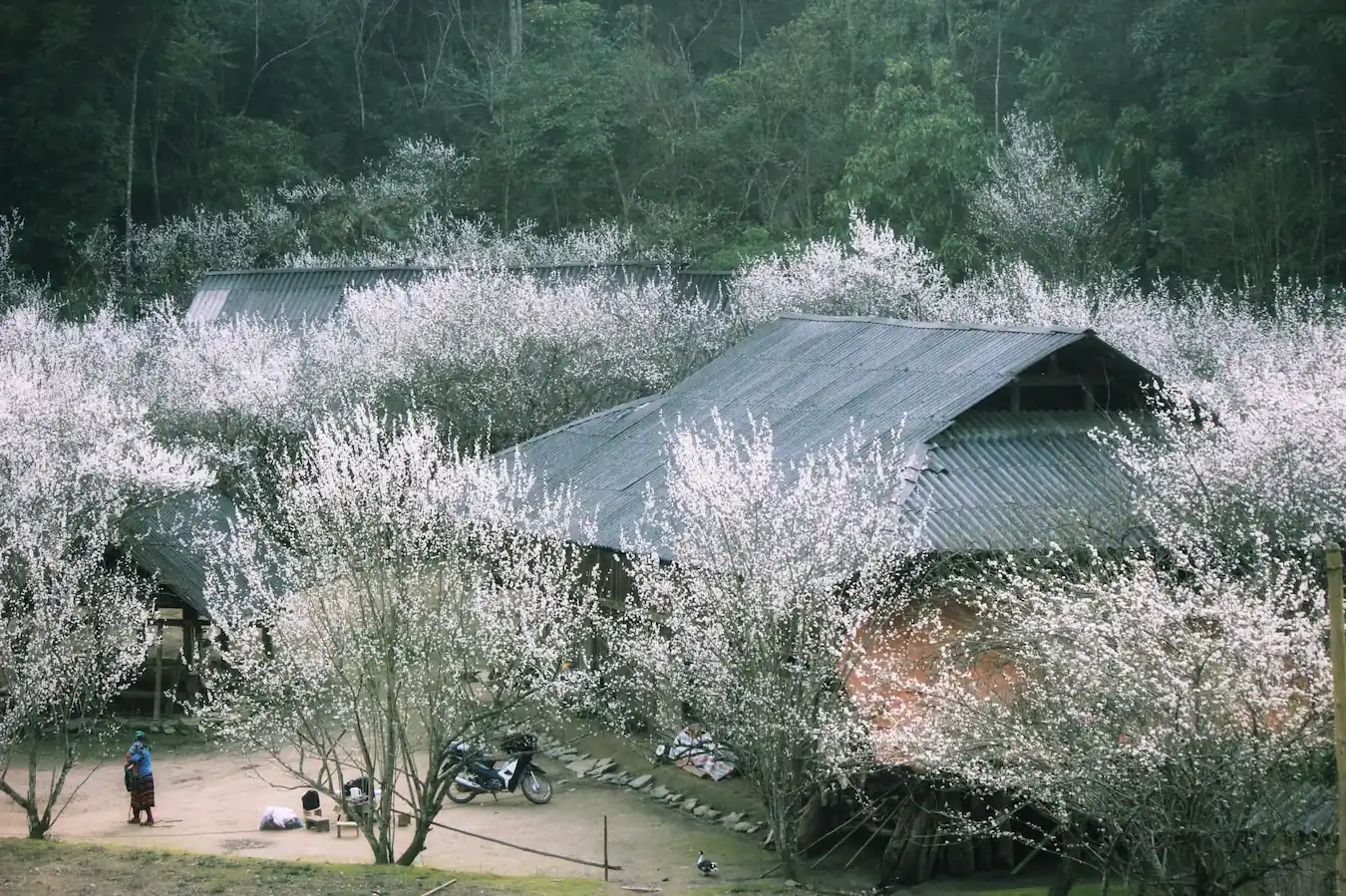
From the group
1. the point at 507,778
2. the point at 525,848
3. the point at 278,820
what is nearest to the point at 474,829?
the point at 507,778

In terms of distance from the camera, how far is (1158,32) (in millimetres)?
54094

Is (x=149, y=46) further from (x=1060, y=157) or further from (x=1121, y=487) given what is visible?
(x=1121, y=487)

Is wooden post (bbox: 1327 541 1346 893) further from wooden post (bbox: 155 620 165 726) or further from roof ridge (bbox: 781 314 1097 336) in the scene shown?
wooden post (bbox: 155 620 165 726)

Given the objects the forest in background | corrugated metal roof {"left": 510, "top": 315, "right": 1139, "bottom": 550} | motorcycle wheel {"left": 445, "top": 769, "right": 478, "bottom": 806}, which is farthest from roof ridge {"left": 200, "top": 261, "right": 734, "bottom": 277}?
motorcycle wheel {"left": 445, "top": 769, "right": 478, "bottom": 806}

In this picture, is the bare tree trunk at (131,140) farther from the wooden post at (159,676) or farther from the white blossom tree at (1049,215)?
the wooden post at (159,676)

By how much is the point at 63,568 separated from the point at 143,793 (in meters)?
3.31

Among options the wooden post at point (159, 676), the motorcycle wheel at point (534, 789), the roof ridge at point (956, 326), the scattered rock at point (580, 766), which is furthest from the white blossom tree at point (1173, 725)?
the wooden post at point (159, 676)

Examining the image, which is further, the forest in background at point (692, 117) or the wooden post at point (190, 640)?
the forest in background at point (692, 117)

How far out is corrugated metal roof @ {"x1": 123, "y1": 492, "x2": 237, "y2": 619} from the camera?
1115 inches

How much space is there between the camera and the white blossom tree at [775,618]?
1906cm

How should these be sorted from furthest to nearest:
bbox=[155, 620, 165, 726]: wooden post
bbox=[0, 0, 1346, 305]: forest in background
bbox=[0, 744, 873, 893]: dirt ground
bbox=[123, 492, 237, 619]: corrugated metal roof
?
bbox=[0, 0, 1346, 305]: forest in background < bbox=[155, 620, 165, 726]: wooden post < bbox=[123, 492, 237, 619]: corrugated metal roof < bbox=[0, 744, 873, 893]: dirt ground

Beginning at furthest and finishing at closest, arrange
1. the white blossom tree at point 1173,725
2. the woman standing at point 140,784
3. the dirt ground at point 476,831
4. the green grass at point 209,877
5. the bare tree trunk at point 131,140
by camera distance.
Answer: the bare tree trunk at point 131,140 → the woman standing at point 140,784 → the dirt ground at point 476,831 → the green grass at point 209,877 → the white blossom tree at point 1173,725

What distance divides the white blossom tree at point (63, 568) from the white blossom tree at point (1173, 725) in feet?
40.4

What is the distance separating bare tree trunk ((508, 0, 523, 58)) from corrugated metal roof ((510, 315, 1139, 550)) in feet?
143
